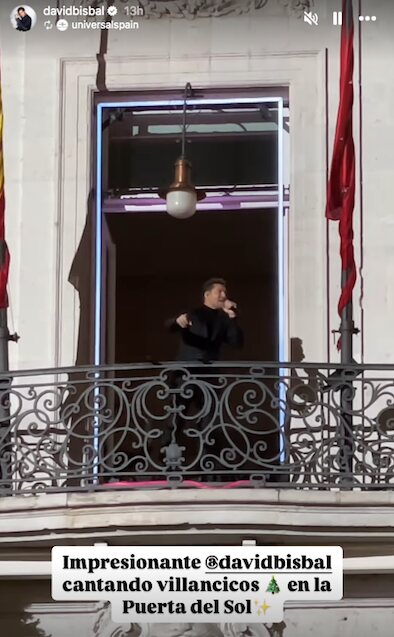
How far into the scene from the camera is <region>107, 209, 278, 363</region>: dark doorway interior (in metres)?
9.41

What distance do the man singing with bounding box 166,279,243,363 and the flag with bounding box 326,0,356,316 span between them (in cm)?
77

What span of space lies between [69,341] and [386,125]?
2.96m

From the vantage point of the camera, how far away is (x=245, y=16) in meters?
9.31

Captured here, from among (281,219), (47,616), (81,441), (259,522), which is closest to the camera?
(259,522)

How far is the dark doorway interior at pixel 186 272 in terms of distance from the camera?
941 cm

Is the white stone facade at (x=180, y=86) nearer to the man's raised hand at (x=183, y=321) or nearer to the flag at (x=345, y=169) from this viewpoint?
the flag at (x=345, y=169)

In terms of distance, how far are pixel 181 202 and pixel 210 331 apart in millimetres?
1081

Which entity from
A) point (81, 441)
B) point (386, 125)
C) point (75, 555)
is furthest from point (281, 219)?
point (75, 555)

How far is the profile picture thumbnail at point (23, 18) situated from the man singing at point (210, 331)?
296cm

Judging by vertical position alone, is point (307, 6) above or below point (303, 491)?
above

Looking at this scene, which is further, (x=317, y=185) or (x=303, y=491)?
(x=317, y=185)

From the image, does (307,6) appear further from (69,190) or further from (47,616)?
(47,616)

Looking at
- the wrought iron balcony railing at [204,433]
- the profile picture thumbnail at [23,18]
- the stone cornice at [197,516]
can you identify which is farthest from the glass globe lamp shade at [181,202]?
the stone cornice at [197,516]

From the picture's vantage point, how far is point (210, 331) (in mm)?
7898
